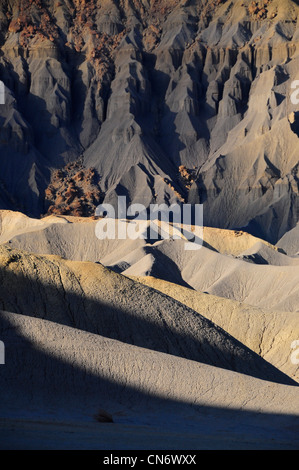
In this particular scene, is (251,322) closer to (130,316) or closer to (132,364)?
(130,316)

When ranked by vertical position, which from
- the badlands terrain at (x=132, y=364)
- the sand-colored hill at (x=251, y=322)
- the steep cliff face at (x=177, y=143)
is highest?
the steep cliff face at (x=177, y=143)

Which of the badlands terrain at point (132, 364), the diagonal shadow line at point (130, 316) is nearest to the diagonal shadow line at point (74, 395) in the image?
the badlands terrain at point (132, 364)

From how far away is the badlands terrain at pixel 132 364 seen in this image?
35.3 metres

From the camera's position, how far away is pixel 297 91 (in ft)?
587

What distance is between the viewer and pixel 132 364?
44750mm

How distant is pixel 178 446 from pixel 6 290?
2605 cm

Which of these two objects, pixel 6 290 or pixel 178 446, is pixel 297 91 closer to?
pixel 6 290

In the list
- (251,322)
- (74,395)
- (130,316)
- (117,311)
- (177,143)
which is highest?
(177,143)

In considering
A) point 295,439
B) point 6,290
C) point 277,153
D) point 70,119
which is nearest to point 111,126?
point 70,119

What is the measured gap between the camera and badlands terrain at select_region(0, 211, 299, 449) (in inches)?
1390

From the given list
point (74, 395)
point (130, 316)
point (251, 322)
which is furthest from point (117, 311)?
point (251, 322)

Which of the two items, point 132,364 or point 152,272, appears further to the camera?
point 152,272

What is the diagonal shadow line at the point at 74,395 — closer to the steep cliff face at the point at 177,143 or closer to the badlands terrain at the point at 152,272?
the badlands terrain at the point at 152,272

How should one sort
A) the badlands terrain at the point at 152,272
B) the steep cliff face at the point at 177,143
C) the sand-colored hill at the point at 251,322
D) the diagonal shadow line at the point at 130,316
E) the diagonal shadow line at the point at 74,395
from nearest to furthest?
the diagonal shadow line at the point at 74,395, the badlands terrain at the point at 152,272, the diagonal shadow line at the point at 130,316, the sand-colored hill at the point at 251,322, the steep cliff face at the point at 177,143
